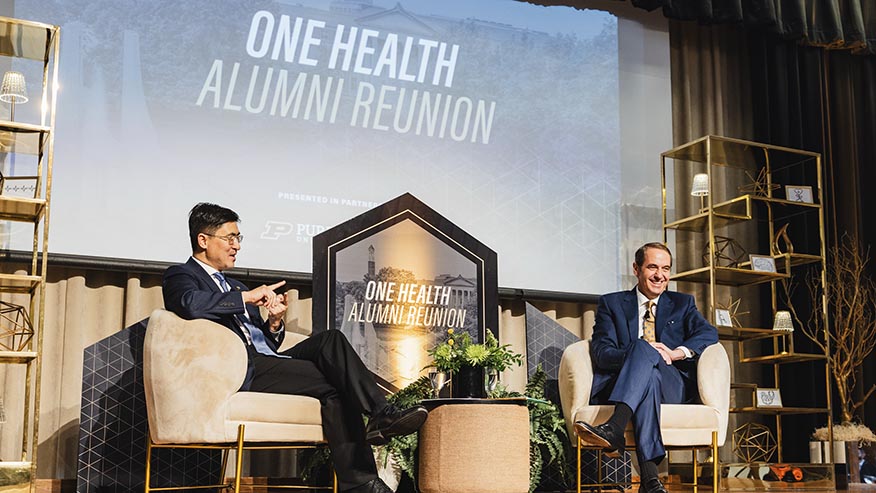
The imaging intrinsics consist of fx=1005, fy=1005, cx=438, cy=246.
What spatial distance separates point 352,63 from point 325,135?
0.43 meters

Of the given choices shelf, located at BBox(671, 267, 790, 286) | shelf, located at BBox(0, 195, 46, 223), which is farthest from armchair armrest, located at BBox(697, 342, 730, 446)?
shelf, located at BBox(0, 195, 46, 223)

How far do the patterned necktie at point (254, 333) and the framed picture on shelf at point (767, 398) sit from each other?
2846 millimetres

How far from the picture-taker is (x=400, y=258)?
4508 mm

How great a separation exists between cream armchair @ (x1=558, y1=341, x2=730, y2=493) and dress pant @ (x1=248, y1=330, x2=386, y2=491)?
35.4 inches

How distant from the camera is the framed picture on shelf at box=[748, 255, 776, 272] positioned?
5.50 meters

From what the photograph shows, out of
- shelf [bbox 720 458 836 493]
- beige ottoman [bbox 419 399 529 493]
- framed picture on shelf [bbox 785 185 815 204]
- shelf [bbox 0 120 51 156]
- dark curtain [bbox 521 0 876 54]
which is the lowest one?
shelf [bbox 720 458 836 493]

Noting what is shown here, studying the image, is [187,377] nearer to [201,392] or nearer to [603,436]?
[201,392]

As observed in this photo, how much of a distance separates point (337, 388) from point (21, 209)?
55.1 inches

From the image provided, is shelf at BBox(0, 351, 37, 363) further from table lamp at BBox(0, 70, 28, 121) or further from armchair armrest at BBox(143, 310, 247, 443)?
table lamp at BBox(0, 70, 28, 121)

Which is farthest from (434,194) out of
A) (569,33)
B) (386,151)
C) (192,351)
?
(192,351)

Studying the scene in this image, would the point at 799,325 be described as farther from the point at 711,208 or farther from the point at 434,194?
the point at 434,194

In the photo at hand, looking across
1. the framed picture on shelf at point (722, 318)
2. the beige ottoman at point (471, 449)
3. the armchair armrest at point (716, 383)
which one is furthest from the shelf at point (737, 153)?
the beige ottoman at point (471, 449)

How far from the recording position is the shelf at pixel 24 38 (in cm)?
371

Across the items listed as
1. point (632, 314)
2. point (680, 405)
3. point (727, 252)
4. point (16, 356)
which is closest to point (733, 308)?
point (727, 252)
